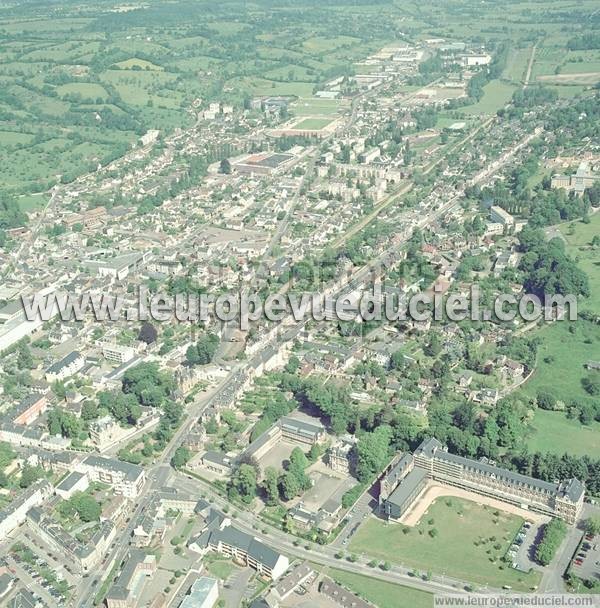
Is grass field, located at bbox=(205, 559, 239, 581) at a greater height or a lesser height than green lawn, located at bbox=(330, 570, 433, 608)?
lesser

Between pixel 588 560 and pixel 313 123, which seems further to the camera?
pixel 313 123

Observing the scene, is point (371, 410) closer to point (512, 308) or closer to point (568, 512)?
point (568, 512)

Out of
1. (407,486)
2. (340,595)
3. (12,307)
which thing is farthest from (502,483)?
(12,307)

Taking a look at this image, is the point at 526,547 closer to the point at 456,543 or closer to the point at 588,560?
the point at 588,560

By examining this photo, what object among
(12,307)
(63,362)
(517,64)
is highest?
(63,362)

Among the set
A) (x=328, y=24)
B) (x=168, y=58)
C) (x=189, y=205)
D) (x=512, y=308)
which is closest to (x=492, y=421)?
(x=512, y=308)

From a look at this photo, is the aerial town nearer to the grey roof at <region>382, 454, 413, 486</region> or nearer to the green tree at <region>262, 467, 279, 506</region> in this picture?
Result: the green tree at <region>262, 467, 279, 506</region>

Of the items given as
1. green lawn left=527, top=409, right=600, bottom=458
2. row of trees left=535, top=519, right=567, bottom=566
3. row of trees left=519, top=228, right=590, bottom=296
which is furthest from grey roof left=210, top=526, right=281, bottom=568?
row of trees left=519, top=228, right=590, bottom=296
